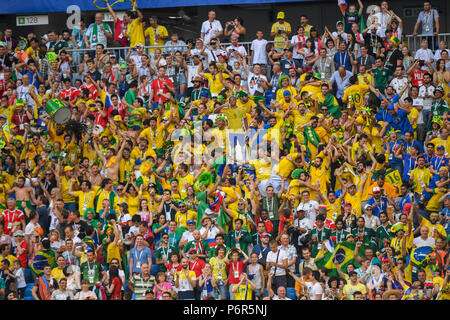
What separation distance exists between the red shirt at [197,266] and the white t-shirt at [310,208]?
2.05 meters

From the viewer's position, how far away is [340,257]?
553 inches

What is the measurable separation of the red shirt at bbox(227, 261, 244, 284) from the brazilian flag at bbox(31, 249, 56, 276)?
321 cm

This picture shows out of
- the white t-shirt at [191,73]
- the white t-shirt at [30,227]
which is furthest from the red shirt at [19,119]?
the white t-shirt at [191,73]

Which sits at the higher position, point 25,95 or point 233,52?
point 233,52

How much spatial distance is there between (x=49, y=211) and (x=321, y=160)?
518 cm

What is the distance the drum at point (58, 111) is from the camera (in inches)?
699

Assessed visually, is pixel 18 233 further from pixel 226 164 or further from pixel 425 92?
pixel 425 92

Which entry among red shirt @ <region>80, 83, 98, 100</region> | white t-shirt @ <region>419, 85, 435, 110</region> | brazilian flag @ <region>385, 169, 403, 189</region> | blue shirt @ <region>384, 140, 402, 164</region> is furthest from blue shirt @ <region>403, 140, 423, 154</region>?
red shirt @ <region>80, 83, 98, 100</region>

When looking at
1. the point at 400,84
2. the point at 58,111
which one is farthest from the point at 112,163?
the point at 400,84

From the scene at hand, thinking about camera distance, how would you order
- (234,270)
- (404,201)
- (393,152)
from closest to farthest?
(234,270) → (404,201) → (393,152)

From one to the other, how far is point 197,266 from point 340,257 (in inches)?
92.3

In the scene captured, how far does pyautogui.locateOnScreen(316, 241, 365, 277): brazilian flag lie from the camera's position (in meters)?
13.9

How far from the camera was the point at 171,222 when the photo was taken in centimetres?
1482

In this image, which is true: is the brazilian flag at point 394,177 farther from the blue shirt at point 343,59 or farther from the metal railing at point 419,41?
the metal railing at point 419,41
